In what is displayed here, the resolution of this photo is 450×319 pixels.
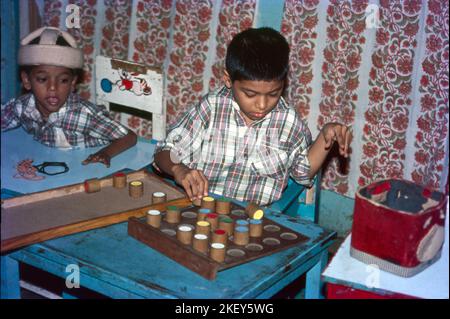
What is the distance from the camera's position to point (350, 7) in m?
2.57

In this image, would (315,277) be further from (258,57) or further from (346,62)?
(346,62)

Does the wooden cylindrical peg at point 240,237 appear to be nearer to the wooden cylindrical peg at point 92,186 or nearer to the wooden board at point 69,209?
the wooden board at point 69,209

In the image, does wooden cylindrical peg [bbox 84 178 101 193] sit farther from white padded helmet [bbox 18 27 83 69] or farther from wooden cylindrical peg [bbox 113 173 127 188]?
white padded helmet [bbox 18 27 83 69]

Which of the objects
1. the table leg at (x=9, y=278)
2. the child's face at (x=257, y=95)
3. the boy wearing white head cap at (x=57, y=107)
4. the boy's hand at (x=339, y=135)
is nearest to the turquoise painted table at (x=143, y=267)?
the table leg at (x=9, y=278)

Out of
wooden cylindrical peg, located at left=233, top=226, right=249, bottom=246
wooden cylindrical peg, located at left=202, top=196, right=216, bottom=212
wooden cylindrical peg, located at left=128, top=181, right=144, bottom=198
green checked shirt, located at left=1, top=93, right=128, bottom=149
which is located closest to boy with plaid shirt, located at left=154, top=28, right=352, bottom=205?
wooden cylindrical peg, located at left=128, top=181, right=144, bottom=198

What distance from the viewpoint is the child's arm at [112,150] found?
219cm

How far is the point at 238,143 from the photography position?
2.10 metres

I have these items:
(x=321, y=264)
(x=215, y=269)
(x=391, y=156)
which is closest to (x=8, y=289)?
(x=215, y=269)

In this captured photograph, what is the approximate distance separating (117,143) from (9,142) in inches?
17.8

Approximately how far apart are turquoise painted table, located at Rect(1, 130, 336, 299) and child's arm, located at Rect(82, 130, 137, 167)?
665 millimetres

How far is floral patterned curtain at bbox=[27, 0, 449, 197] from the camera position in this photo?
2.51 metres

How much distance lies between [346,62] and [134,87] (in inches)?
39.3

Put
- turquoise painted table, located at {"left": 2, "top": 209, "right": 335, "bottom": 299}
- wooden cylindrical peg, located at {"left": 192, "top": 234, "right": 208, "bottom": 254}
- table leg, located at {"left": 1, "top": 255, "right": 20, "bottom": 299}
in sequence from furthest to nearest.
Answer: table leg, located at {"left": 1, "top": 255, "right": 20, "bottom": 299}
wooden cylindrical peg, located at {"left": 192, "top": 234, "right": 208, "bottom": 254}
turquoise painted table, located at {"left": 2, "top": 209, "right": 335, "bottom": 299}

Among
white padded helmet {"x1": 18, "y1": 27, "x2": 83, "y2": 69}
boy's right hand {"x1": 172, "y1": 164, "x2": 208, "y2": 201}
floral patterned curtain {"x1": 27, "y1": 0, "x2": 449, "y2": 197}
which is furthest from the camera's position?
floral patterned curtain {"x1": 27, "y1": 0, "x2": 449, "y2": 197}
